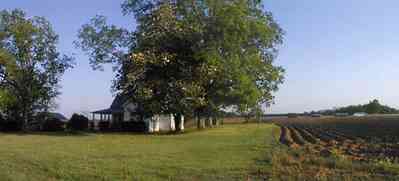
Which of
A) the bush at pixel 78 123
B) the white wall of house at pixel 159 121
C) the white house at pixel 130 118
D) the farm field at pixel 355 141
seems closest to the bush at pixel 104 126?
the white house at pixel 130 118

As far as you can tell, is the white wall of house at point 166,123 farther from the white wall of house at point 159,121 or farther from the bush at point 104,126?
the bush at point 104,126

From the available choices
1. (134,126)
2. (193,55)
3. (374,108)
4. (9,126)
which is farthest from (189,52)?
(374,108)

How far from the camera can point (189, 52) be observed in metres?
38.1

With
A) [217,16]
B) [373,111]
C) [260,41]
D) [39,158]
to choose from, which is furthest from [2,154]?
[373,111]

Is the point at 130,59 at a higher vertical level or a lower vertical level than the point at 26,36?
lower

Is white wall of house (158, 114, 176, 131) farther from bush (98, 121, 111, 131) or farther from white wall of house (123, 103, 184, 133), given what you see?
bush (98, 121, 111, 131)

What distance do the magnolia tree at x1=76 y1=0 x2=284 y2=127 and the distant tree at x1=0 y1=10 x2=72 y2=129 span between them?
977 cm

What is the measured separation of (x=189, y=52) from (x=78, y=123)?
55.5 feet

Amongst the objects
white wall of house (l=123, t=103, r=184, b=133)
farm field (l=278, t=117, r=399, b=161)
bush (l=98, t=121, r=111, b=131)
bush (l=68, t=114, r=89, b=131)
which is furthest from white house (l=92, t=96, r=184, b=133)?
farm field (l=278, t=117, r=399, b=161)

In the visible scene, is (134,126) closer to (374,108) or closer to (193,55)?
(193,55)

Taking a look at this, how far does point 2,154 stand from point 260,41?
83.9ft

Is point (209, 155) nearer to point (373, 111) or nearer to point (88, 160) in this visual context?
point (88, 160)

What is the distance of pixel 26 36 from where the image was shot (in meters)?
45.7

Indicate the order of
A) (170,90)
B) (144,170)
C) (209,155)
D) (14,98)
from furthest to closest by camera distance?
(14,98), (170,90), (209,155), (144,170)
